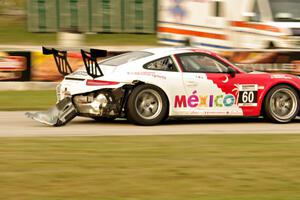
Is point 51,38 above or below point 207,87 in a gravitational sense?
above

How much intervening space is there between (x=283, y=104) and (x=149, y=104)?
226 cm

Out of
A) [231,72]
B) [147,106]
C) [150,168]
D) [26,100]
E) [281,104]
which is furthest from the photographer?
[26,100]

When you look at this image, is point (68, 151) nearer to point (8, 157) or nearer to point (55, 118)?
point (8, 157)

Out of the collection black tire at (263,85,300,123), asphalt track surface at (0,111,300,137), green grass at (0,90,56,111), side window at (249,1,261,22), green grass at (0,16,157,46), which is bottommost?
asphalt track surface at (0,111,300,137)

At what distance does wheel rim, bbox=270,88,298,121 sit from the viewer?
1312 centimetres

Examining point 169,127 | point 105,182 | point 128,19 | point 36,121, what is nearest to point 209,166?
point 105,182

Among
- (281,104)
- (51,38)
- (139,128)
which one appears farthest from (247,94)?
(51,38)

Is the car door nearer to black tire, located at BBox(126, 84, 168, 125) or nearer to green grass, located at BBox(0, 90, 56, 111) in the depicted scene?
black tire, located at BBox(126, 84, 168, 125)

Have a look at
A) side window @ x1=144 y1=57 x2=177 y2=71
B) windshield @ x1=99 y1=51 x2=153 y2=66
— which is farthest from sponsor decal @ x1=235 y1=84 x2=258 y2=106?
windshield @ x1=99 y1=51 x2=153 y2=66

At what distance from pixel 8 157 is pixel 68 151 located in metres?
0.79

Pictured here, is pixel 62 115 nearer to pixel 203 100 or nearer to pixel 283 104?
pixel 203 100

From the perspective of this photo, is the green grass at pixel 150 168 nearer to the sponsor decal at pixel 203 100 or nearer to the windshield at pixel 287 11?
the sponsor decal at pixel 203 100

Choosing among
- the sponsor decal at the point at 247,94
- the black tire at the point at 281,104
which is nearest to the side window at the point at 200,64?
the sponsor decal at the point at 247,94

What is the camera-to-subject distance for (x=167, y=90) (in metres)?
12.6
